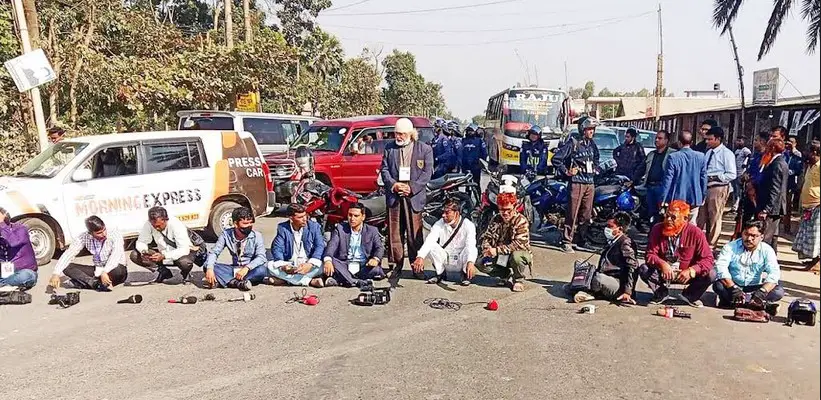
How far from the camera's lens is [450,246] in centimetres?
789

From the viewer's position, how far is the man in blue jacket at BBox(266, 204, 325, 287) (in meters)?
7.66

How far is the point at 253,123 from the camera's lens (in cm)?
1603

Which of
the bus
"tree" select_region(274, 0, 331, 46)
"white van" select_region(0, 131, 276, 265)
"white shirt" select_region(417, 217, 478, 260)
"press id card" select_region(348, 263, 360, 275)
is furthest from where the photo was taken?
"tree" select_region(274, 0, 331, 46)

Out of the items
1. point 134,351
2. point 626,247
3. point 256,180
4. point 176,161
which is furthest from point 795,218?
point 134,351

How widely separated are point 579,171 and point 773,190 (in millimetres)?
2499

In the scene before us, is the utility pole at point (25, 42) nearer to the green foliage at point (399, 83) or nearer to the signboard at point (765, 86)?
the signboard at point (765, 86)

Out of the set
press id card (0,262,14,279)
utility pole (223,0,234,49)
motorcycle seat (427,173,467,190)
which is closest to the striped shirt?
press id card (0,262,14,279)

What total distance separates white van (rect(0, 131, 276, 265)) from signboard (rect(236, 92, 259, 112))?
36.4ft

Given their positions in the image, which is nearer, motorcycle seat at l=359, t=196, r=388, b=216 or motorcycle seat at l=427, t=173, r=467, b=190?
motorcycle seat at l=359, t=196, r=388, b=216

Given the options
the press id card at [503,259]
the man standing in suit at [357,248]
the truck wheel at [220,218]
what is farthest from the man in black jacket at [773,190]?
the truck wheel at [220,218]

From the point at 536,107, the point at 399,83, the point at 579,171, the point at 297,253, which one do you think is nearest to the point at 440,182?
the point at 579,171

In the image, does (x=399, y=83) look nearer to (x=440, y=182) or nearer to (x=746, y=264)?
(x=440, y=182)

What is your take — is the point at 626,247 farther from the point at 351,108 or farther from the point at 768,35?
the point at 351,108

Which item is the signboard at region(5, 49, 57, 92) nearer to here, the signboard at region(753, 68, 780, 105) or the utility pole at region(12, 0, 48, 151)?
the utility pole at region(12, 0, 48, 151)
